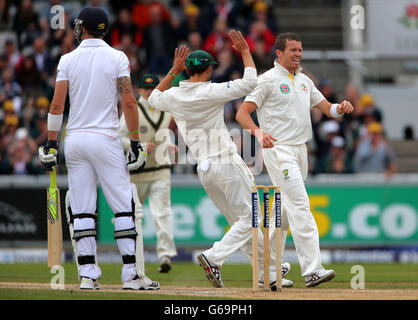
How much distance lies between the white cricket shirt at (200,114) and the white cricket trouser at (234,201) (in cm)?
18

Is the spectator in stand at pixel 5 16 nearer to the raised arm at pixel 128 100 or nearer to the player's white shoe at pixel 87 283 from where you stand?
the raised arm at pixel 128 100

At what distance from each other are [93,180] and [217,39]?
466 inches

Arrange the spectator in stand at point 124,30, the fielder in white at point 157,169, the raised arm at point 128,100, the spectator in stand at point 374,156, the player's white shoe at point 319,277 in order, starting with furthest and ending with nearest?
the spectator in stand at point 124,30, the spectator in stand at point 374,156, the fielder in white at point 157,169, the player's white shoe at point 319,277, the raised arm at point 128,100

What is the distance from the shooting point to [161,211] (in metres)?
13.8

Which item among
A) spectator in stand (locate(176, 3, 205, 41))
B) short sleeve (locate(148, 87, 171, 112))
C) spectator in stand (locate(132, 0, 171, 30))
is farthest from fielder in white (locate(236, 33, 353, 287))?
spectator in stand (locate(132, 0, 171, 30))

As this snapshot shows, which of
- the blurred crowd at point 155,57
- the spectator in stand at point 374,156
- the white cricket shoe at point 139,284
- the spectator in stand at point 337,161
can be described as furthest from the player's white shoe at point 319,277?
the spectator in stand at point 374,156

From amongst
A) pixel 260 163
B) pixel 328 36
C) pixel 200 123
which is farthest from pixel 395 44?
pixel 200 123

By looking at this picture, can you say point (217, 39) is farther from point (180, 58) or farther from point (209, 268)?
point (209, 268)

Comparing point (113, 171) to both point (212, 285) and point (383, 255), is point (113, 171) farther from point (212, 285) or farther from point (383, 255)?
point (383, 255)

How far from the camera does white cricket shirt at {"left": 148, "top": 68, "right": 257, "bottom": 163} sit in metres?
10.4

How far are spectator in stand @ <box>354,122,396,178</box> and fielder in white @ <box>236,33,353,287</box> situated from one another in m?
7.87

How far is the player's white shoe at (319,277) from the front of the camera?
1021 centimetres

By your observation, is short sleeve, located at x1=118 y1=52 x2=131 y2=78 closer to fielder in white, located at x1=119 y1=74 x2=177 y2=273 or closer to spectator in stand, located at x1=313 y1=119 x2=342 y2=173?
fielder in white, located at x1=119 y1=74 x2=177 y2=273

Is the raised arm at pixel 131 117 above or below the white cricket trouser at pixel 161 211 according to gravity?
above
